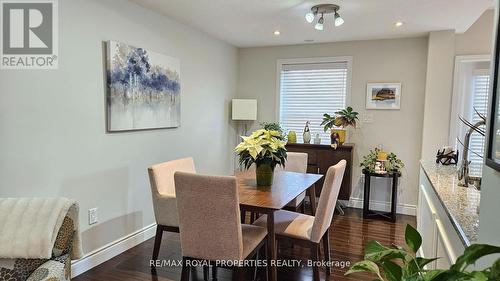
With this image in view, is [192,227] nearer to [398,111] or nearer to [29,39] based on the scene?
[29,39]

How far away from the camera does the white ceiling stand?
3.05 metres

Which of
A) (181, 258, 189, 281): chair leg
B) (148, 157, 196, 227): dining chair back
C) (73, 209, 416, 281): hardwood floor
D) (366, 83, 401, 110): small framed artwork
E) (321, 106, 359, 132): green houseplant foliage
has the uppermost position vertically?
(366, 83, 401, 110): small framed artwork

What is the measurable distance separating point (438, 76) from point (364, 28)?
109 cm

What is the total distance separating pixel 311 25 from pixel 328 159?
1721mm

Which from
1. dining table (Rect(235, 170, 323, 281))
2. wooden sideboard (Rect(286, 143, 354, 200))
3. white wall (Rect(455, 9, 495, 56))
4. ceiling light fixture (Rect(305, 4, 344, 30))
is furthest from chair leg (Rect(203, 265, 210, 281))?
white wall (Rect(455, 9, 495, 56))

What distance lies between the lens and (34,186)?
7.65 feet

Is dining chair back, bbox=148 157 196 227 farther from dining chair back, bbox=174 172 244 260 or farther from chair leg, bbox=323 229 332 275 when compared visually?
chair leg, bbox=323 229 332 275

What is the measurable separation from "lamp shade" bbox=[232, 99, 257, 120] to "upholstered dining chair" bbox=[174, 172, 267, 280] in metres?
2.98

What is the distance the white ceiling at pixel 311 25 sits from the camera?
3.05 m

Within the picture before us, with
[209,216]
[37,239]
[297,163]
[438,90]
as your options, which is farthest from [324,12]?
[37,239]

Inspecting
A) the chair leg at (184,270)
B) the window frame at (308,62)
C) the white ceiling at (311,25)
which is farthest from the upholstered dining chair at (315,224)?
the window frame at (308,62)

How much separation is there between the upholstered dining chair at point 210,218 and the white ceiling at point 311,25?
185cm

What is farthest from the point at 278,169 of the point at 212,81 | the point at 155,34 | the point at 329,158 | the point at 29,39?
the point at 29,39

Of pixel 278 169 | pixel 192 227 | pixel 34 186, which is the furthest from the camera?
pixel 278 169
